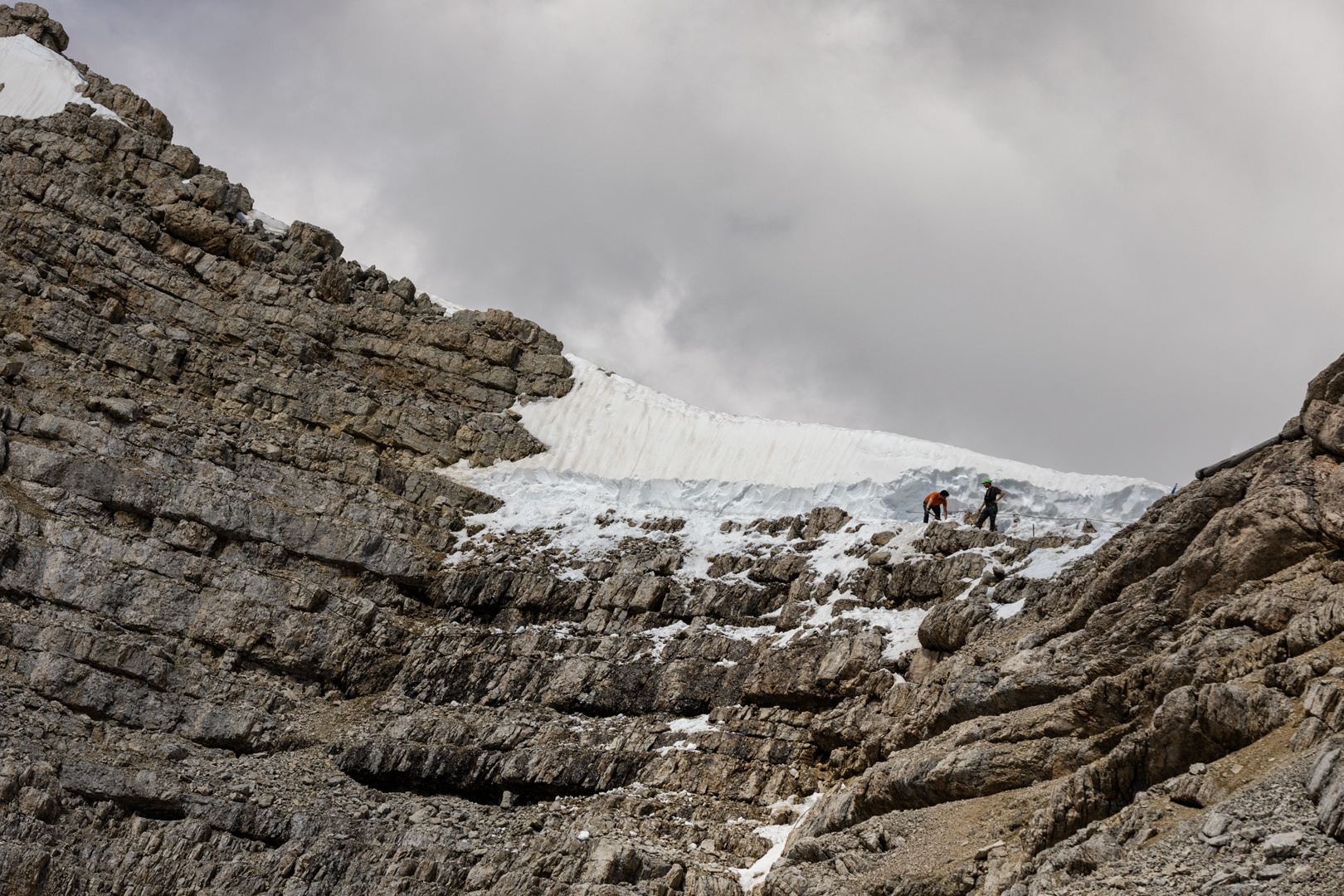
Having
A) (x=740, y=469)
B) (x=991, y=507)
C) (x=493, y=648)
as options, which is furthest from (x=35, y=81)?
(x=991, y=507)

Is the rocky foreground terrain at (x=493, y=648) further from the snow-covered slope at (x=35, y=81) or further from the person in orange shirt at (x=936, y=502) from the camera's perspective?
the snow-covered slope at (x=35, y=81)

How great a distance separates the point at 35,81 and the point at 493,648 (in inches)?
1533

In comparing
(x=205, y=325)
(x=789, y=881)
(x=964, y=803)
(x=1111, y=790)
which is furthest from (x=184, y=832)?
(x=205, y=325)

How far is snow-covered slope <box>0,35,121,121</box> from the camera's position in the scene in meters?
51.2

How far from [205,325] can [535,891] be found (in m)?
32.3

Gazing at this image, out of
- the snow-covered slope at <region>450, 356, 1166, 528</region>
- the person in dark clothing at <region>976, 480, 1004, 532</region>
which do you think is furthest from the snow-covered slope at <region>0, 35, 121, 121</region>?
the person in dark clothing at <region>976, 480, 1004, 532</region>

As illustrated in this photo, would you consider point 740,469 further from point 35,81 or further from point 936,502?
point 35,81

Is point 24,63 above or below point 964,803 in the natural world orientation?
above

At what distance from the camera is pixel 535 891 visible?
24.0 metres

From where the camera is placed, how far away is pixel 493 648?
3553 centimetres

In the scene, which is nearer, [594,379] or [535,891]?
[535,891]

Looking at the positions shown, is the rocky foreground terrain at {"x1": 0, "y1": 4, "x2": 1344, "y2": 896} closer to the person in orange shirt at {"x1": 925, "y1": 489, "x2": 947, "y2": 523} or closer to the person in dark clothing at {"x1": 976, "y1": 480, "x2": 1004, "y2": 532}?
the person in dark clothing at {"x1": 976, "y1": 480, "x2": 1004, "y2": 532}

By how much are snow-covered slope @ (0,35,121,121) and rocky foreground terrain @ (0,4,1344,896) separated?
1.98m

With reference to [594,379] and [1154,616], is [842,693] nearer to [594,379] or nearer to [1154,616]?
[1154,616]
